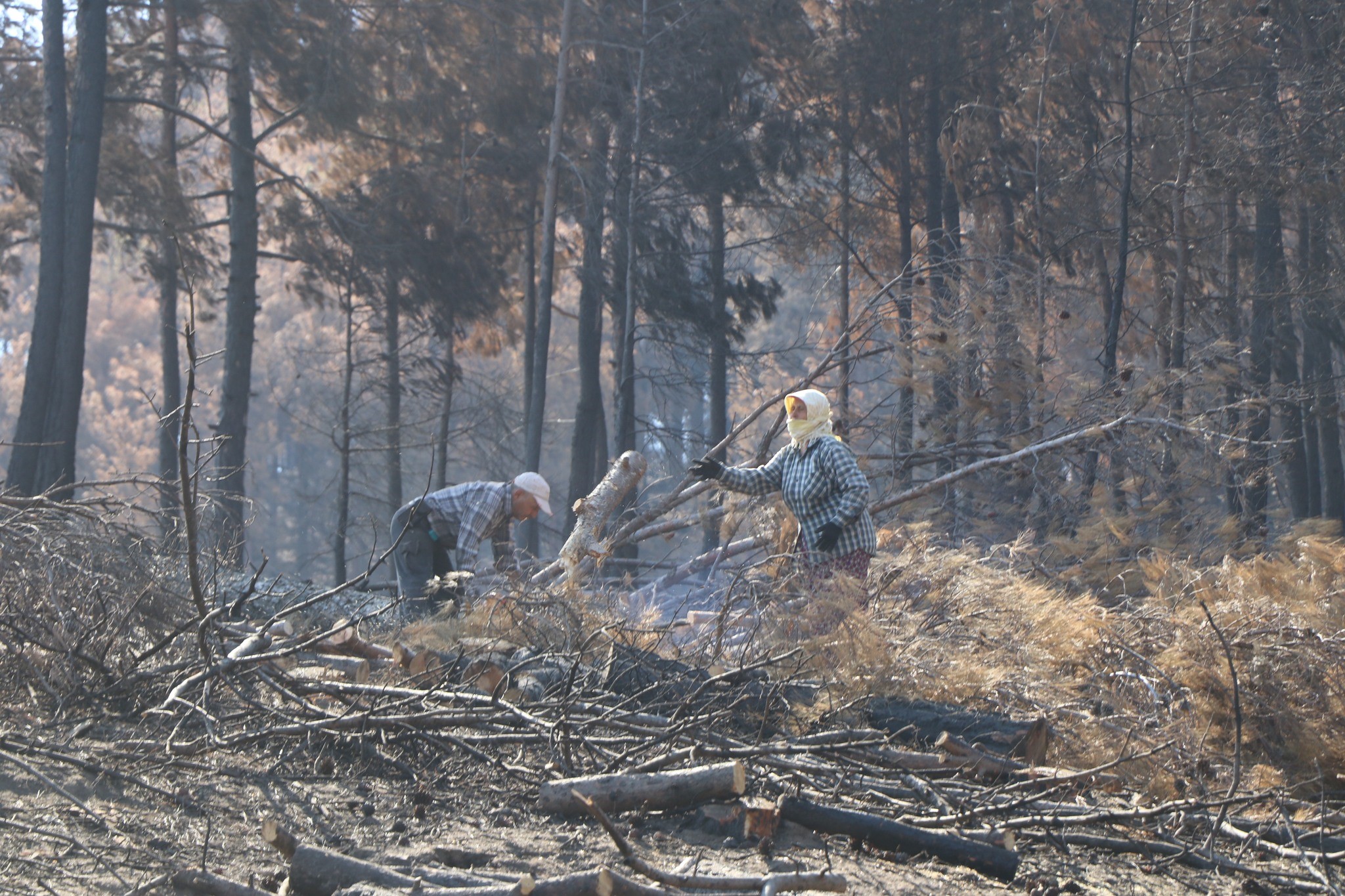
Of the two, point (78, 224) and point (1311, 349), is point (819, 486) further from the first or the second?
point (1311, 349)

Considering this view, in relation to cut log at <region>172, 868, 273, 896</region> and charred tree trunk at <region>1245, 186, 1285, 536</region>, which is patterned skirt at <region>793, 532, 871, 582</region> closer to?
cut log at <region>172, 868, 273, 896</region>

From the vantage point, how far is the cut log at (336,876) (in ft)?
8.45

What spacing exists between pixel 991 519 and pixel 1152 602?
400cm

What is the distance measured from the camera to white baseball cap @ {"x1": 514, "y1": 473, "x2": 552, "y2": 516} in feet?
22.6

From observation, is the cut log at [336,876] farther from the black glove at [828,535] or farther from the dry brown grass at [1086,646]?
the black glove at [828,535]

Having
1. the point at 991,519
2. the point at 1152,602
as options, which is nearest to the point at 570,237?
the point at 991,519

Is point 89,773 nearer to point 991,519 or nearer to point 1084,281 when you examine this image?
point 991,519

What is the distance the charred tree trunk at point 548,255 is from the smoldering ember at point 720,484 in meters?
0.07

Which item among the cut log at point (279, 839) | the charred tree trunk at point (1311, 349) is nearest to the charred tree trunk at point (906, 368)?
the charred tree trunk at point (1311, 349)

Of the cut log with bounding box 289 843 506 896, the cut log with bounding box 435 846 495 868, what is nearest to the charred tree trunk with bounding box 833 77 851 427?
the cut log with bounding box 435 846 495 868

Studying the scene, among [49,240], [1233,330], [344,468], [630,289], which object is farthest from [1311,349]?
[49,240]

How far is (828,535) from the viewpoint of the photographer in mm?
5551

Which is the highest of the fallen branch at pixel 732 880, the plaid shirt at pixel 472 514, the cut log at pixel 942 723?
the plaid shirt at pixel 472 514

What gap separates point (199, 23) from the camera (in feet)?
43.6
